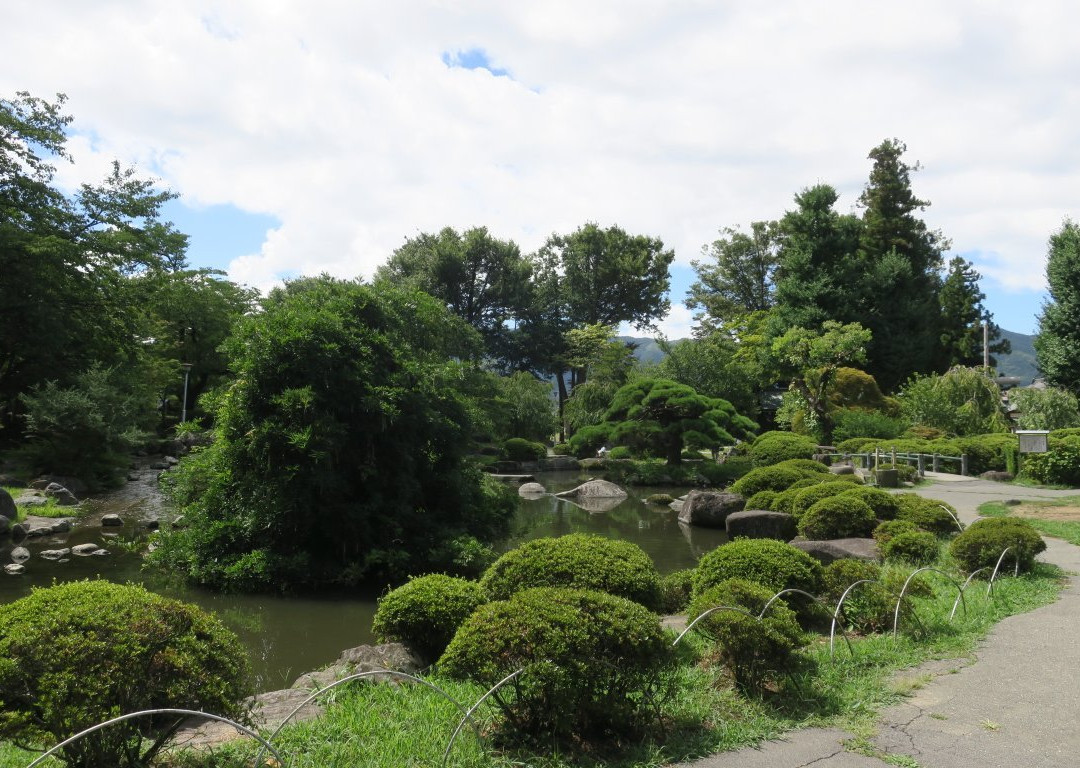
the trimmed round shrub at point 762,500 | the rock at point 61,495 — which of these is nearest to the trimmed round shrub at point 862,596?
the trimmed round shrub at point 762,500

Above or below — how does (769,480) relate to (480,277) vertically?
below

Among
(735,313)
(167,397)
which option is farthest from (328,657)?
(735,313)

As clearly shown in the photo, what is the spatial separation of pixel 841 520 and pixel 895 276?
30877 millimetres

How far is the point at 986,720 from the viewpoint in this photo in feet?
15.4

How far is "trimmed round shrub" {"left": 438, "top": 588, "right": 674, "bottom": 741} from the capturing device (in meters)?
4.14

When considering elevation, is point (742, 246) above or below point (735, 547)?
above

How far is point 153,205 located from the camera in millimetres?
28406

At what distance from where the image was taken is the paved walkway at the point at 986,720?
4.15 meters

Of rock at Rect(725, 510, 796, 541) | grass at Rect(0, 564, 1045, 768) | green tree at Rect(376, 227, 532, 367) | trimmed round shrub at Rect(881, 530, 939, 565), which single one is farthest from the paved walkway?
green tree at Rect(376, 227, 532, 367)

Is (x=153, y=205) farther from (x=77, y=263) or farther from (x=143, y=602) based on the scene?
(x=143, y=602)

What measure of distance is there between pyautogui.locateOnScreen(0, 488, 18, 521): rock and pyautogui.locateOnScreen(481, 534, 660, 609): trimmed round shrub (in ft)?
40.2

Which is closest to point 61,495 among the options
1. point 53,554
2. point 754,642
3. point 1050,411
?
point 53,554

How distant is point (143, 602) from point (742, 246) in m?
49.9

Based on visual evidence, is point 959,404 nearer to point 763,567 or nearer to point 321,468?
point 763,567
